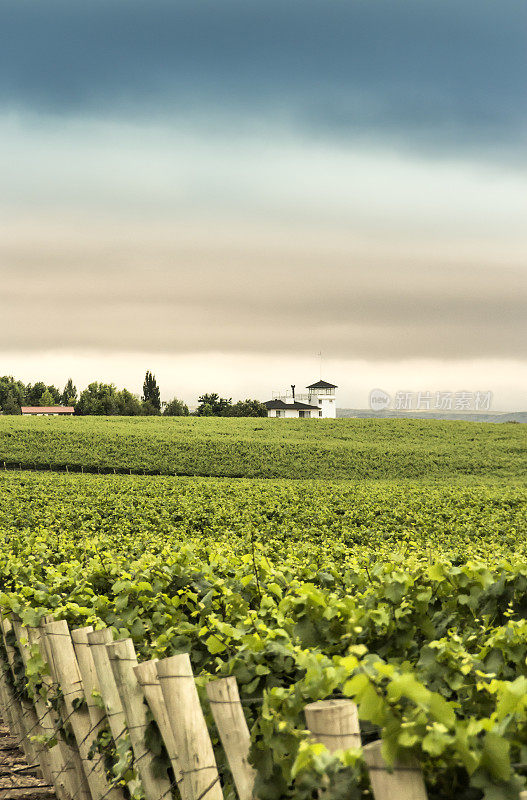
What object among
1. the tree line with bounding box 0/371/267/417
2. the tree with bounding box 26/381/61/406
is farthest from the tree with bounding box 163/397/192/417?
the tree with bounding box 26/381/61/406

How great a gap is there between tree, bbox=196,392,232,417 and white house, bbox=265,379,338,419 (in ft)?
24.7

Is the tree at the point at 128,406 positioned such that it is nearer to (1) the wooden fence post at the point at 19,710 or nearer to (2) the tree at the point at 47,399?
(2) the tree at the point at 47,399

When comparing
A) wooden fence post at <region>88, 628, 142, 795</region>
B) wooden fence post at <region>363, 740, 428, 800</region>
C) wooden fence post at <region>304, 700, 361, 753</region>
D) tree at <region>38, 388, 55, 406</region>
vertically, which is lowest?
wooden fence post at <region>88, 628, 142, 795</region>

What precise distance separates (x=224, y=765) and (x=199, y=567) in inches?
98.7

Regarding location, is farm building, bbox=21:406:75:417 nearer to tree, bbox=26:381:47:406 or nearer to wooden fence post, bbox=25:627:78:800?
tree, bbox=26:381:47:406

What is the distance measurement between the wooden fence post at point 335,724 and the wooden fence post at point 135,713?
1693mm

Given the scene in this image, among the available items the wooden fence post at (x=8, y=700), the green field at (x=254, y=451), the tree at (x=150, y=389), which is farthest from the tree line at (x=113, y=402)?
the wooden fence post at (x=8, y=700)

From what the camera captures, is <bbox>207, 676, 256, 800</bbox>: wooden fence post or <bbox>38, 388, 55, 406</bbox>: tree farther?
<bbox>38, 388, 55, 406</bbox>: tree

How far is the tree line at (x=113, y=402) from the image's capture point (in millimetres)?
104019

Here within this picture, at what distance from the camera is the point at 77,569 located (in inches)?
252

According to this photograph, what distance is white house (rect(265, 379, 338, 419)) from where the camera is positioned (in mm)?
114562

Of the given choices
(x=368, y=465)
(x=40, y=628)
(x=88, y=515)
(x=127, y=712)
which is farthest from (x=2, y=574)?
(x=368, y=465)

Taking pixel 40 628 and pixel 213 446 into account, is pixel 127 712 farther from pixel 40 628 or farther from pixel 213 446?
pixel 213 446

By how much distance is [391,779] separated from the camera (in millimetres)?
1938
